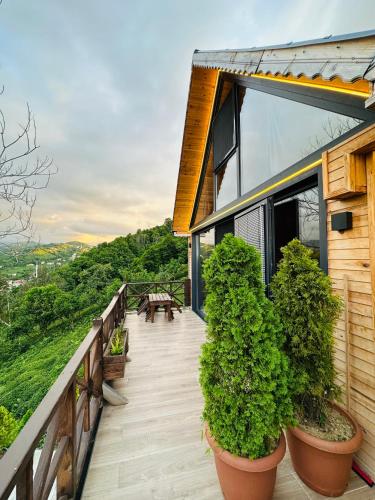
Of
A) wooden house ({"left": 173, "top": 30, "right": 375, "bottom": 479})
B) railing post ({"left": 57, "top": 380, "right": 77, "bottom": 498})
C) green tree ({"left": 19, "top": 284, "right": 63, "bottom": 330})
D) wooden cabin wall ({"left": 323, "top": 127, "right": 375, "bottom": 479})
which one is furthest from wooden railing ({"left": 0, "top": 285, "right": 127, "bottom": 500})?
green tree ({"left": 19, "top": 284, "right": 63, "bottom": 330})

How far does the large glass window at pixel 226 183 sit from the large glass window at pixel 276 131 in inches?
14.2

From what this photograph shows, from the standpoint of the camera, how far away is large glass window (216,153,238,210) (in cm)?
418

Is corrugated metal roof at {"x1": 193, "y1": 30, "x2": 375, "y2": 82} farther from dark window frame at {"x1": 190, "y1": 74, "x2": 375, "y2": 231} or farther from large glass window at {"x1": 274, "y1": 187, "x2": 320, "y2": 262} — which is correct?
large glass window at {"x1": 274, "y1": 187, "x2": 320, "y2": 262}

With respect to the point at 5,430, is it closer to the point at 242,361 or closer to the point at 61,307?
the point at 242,361

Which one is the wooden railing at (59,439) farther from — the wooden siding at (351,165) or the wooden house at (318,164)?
the wooden siding at (351,165)

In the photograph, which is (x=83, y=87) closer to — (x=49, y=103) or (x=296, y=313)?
(x=49, y=103)

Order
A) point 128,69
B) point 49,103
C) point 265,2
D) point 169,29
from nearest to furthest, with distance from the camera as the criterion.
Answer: point 49,103
point 265,2
point 169,29
point 128,69

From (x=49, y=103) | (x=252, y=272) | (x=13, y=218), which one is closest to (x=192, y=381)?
(x=252, y=272)

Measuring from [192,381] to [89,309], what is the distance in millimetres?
14151

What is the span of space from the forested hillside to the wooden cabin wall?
25.9 ft

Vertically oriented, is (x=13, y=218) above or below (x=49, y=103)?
below

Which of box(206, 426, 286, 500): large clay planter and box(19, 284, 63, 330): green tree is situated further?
box(19, 284, 63, 330): green tree

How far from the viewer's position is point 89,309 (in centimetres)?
1508

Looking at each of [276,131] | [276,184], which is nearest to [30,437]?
[276,184]
